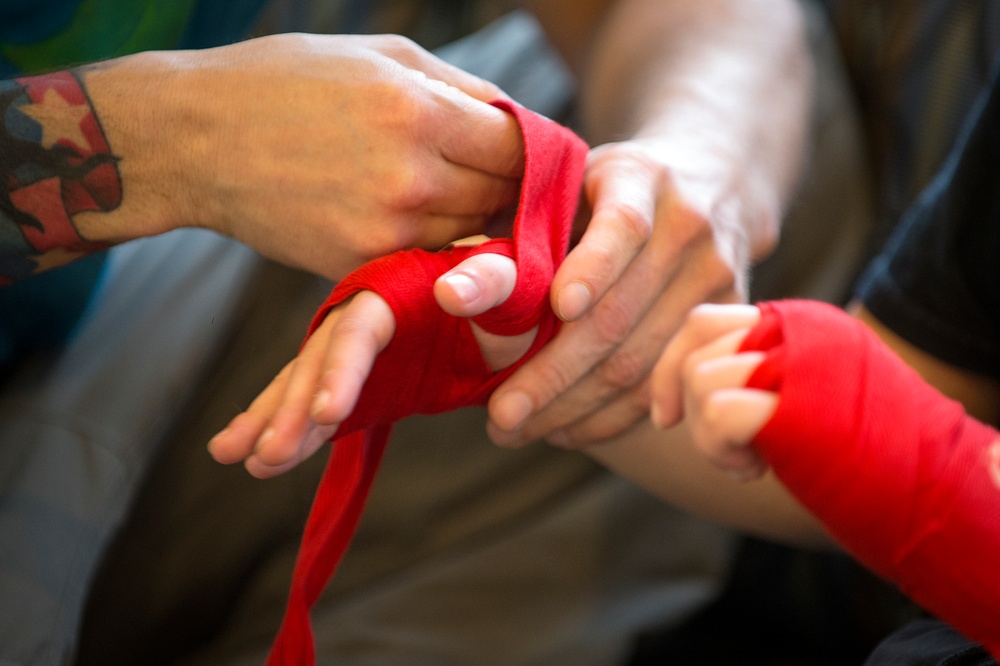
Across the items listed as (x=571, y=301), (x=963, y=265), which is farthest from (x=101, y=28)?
(x=963, y=265)

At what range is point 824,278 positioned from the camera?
84 cm

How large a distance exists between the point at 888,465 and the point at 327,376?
9.3 inches

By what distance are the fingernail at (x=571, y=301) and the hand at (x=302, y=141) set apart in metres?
0.08

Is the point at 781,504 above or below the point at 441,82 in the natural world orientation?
below

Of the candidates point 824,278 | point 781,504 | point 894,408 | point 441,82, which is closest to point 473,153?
point 441,82

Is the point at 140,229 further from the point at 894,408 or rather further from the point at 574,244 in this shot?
the point at 894,408

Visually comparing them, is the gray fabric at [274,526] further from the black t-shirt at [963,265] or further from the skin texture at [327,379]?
the black t-shirt at [963,265]

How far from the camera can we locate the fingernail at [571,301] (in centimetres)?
44

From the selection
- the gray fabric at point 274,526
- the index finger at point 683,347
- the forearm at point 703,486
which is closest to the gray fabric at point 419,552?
the gray fabric at point 274,526

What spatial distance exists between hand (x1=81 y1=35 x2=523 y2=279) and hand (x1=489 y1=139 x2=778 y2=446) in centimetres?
7

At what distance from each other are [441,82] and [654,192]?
16 cm

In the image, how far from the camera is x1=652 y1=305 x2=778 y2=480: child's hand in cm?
35

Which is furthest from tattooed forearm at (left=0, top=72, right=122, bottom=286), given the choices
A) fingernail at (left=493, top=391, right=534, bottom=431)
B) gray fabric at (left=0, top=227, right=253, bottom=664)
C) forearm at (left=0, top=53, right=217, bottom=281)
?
fingernail at (left=493, top=391, right=534, bottom=431)

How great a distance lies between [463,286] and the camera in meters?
0.37
